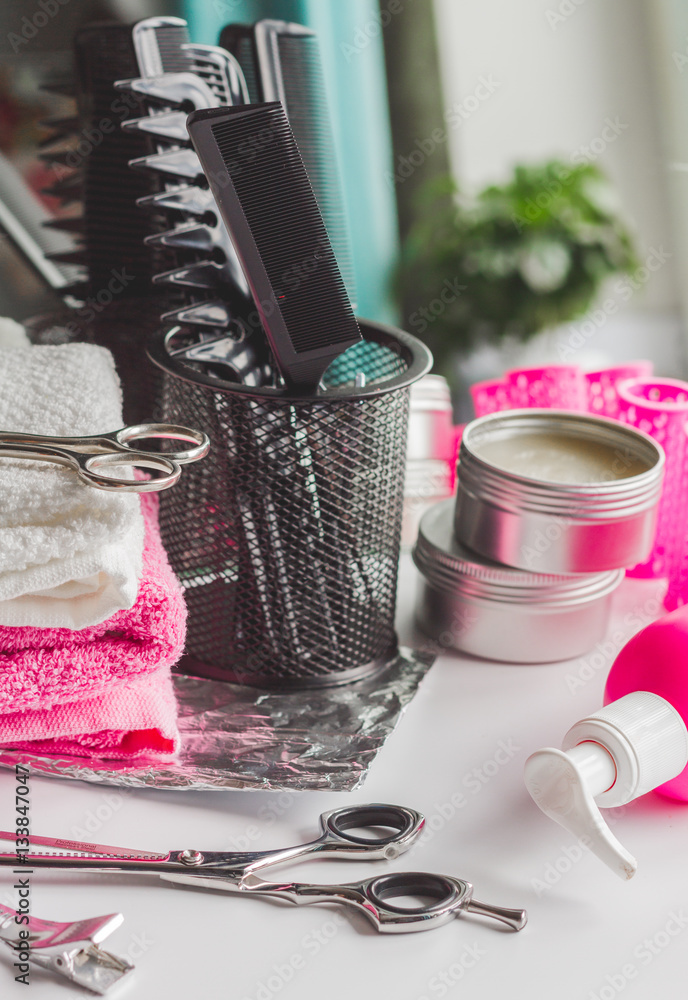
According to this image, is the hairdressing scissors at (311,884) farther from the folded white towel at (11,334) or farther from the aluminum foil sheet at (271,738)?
the folded white towel at (11,334)

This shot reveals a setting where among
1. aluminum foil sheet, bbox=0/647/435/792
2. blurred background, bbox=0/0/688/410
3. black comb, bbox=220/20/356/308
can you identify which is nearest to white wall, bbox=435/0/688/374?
blurred background, bbox=0/0/688/410

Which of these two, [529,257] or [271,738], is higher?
[529,257]

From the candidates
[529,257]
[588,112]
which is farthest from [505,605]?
[588,112]

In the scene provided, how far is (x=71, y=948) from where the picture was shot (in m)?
0.32

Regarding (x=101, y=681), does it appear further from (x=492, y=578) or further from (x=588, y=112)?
(x=588, y=112)

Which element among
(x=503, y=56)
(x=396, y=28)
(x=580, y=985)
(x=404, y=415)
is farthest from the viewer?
(x=503, y=56)

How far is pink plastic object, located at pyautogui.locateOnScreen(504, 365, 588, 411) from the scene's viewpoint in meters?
0.59

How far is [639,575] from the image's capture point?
0.59m

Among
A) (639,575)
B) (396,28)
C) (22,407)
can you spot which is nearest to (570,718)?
(639,575)

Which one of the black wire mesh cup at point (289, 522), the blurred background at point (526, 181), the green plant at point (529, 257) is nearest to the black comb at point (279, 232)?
the black wire mesh cup at point (289, 522)

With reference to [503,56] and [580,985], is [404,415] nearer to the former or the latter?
[580,985]

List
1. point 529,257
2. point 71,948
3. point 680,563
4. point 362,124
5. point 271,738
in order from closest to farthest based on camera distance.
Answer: point 71,948
point 271,738
point 680,563
point 362,124
point 529,257

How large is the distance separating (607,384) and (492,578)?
0.20 m

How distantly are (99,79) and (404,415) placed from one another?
27 centimetres
